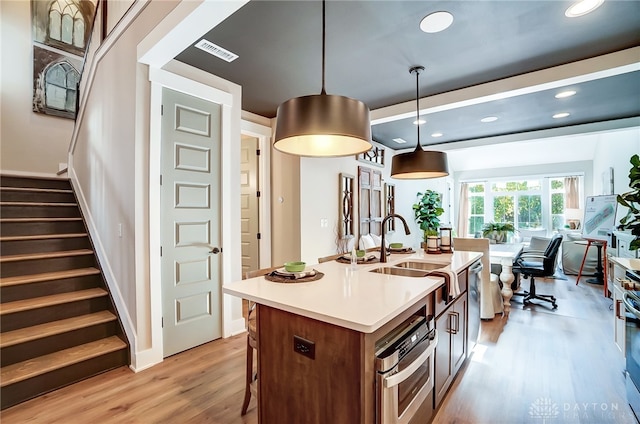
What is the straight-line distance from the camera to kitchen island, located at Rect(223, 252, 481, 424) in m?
1.15

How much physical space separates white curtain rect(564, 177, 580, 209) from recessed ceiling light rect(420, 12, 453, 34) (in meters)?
8.11

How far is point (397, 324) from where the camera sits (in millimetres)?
1376

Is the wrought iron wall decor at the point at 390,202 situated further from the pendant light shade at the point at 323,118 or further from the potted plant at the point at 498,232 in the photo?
the pendant light shade at the point at 323,118

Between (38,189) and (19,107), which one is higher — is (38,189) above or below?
below

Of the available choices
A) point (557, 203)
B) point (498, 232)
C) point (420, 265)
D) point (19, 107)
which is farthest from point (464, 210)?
point (19, 107)

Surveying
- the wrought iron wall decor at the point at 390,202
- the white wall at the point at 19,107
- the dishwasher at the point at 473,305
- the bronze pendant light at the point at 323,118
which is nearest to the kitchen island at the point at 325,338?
the bronze pendant light at the point at 323,118

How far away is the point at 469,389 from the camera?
2.23 metres

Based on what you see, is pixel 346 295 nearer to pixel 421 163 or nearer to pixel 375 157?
pixel 421 163

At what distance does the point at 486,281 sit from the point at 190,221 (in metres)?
3.41

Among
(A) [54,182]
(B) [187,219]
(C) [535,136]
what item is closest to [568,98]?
(C) [535,136]

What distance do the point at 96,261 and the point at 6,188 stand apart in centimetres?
146

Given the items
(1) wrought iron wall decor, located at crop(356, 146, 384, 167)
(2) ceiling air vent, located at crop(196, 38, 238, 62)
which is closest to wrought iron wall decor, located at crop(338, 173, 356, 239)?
(1) wrought iron wall decor, located at crop(356, 146, 384, 167)

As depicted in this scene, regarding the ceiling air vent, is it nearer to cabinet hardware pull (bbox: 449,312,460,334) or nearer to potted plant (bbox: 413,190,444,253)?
cabinet hardware pull (bbox: 449,312,460,334)

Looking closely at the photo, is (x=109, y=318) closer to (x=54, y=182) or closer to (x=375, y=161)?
(x=54, y=182)
